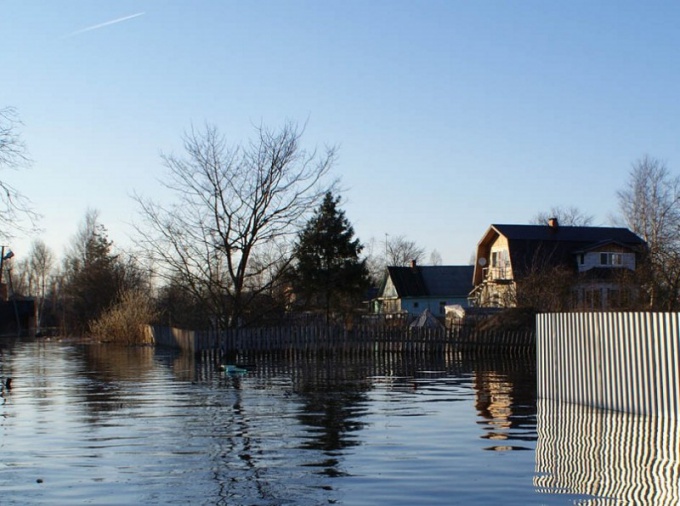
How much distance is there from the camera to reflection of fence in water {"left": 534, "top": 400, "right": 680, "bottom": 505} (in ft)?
32.0

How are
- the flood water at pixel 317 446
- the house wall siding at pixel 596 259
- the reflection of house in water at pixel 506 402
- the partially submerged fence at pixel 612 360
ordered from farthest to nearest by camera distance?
the house wall siding at pixel 596 259, the partially submerged fence at pixel 612 360, the reflection of house in water at pixel 506 402, the flood water at pixel 317 446

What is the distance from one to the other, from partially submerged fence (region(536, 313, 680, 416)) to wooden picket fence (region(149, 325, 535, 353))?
17.2 m

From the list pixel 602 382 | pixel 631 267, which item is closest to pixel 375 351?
pixel 602 382

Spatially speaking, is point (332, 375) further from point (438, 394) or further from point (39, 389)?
point (39, 389)

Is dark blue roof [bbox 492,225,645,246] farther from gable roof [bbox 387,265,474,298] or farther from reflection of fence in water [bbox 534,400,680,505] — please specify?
reflection of fence in water [bbox 534,400,680,505]

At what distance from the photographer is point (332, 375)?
1038 inches

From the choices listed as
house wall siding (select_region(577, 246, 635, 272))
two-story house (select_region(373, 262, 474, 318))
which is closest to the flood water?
house wall siding (select_region(577, 246, 635, 272))

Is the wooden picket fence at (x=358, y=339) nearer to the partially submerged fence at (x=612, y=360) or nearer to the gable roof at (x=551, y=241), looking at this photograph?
the partially submerged fence at (x=612, y=360)

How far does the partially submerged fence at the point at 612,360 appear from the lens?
584 inches

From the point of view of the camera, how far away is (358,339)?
121 feet

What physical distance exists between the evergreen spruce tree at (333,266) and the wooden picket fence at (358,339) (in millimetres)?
21698

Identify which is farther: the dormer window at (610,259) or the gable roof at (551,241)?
the dormer window at (610,259)

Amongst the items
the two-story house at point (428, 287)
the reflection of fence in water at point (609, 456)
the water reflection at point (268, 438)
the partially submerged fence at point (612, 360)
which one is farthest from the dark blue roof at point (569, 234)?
the reflection of fence in water at point (609, 456)

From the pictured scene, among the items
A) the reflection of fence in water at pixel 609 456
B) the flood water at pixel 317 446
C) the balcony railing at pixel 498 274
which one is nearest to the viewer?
the reflection of fence in water at pixel 609 456
